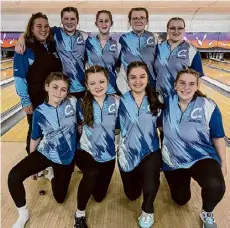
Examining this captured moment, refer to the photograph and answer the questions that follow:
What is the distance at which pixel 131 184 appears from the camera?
188cm

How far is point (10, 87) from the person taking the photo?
5625 millimetres

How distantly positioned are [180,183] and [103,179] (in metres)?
0.44

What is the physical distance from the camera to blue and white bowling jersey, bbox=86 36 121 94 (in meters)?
2.09

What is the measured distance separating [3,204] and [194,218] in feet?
3.65

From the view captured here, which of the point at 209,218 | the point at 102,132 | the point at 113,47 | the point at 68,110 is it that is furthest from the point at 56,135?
the point at 209,218

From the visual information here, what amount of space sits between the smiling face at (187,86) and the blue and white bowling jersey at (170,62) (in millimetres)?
298

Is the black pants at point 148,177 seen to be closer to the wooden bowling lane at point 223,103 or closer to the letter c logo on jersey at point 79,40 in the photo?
the letter c logo on jersey at point 79,40

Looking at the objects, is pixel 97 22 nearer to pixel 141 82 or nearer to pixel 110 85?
pixel 110 85

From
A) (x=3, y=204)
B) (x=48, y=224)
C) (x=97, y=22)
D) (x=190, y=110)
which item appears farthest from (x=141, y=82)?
(x=3, y=204)

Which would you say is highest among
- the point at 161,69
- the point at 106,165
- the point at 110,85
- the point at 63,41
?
the point at 63,41

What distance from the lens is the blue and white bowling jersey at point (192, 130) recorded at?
1667 millimetres

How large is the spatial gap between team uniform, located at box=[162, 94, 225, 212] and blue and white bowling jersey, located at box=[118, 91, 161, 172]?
79 millimetres

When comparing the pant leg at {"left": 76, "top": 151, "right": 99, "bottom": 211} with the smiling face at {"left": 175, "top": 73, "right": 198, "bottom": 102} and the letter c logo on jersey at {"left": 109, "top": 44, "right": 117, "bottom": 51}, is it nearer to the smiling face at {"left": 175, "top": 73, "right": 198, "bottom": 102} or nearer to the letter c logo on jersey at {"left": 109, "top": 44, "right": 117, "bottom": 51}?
the smiling face at {"left": 175, "top": 73, "right": 198, "bottom": 102}

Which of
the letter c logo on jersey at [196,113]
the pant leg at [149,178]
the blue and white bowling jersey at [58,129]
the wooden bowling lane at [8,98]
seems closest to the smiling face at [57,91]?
the blue and white bowling jersey at [58,129]
